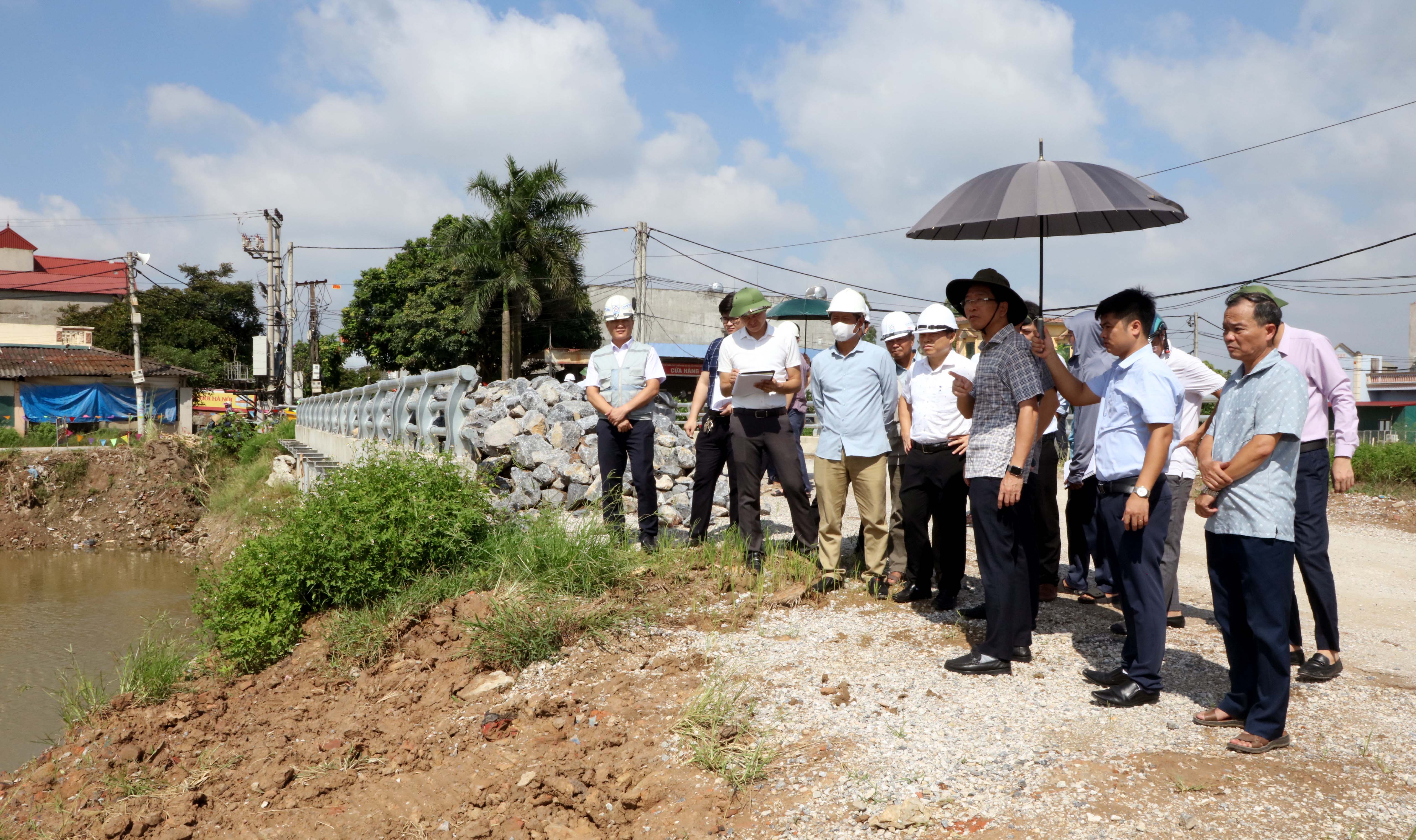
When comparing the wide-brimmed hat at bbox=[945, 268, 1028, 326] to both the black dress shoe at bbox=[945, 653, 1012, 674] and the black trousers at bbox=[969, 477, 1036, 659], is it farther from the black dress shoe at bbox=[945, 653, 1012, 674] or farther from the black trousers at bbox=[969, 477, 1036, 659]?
the black dress shoe at bbox=[945, 653, 1012, 674]

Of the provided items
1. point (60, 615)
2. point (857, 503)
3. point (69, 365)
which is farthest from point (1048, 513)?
point (69, 365)

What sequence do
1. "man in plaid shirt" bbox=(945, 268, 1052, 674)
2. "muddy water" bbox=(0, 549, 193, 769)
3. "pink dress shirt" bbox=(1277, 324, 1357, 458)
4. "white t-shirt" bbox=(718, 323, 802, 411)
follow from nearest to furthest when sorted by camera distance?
"man in plaid shirt" bbox=(945, 268, 1052, 674)
"pink dress shirt" bbox=(1277, 324, 1357, 458)
"white t-shirt" bbox=(718, 323, 802, 411)
"muddy water" bbox=(0, 549, 193, 769)

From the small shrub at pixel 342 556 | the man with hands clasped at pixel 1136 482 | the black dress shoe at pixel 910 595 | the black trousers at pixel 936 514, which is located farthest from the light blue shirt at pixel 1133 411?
the small shrub at pixel 342 556

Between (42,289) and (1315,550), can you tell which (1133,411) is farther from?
(42,289)

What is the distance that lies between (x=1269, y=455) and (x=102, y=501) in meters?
22.6

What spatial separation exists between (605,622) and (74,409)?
3666 cm

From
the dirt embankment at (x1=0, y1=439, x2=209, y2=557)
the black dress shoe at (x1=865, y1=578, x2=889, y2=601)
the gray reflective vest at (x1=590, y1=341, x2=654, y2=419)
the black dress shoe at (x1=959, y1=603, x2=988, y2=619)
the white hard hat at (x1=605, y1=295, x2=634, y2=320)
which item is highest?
the white hard hat at (x1=605, y1=295, x2=634, y2=320)

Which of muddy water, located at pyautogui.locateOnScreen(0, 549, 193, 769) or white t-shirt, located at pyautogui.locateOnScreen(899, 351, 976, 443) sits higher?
white t-shirt, located at pyautogui.locateOnScreen(899, 351, 976, 443)

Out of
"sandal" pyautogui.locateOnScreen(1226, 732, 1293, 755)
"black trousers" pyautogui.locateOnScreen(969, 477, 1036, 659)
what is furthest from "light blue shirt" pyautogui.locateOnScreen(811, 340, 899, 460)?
"sandal" pyautogui.locateOnScreen(1226, 732, 1293, 755)

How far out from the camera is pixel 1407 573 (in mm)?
6840

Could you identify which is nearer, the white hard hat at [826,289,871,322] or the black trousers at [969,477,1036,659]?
the black trousers at [969,477,1036,659]

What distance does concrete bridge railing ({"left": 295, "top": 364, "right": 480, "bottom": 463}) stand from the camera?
309 inches

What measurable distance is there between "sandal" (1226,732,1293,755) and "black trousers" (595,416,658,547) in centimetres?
343

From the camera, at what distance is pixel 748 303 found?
526 cm
